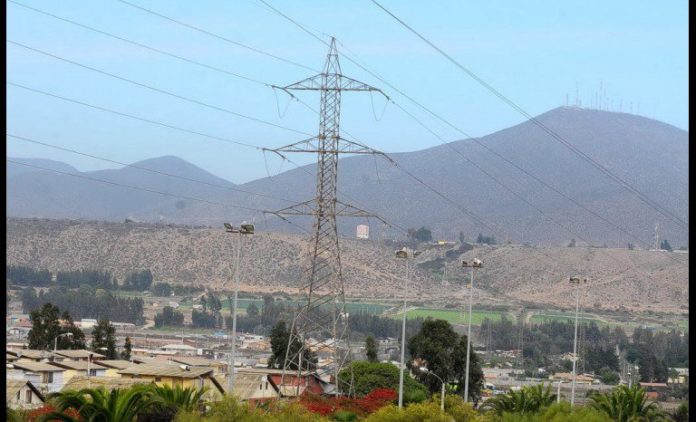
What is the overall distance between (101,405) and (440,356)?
200ft

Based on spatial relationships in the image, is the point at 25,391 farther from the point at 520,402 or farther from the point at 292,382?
the point at 292,382

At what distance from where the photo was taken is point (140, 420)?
30016 millimetres

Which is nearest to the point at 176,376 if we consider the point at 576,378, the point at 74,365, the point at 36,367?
the point at 36,367

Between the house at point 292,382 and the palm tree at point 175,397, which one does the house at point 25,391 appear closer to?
the palm tree at point 175,397

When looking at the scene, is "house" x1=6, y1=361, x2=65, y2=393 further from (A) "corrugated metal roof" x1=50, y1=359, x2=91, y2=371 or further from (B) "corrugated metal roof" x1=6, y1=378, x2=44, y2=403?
(B) "corrugated metal roof" x1=6, y1=378, x2=44, y2=403

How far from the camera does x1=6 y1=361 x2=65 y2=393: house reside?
2265 inches

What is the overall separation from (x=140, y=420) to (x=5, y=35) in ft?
70.5

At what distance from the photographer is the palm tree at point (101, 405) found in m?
28.1

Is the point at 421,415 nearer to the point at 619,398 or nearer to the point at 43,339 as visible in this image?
the point at 619,398

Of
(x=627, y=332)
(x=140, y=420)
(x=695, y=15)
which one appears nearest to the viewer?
(x=695, y=15)

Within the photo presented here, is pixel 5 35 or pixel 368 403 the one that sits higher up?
pixel 5 35

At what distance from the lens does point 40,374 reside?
5962cm

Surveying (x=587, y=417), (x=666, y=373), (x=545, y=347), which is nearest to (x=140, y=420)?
(x=587, y=417)

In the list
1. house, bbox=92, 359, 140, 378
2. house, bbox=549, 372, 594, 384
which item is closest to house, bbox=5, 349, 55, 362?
house, bbox=92, 359, 140, 378
